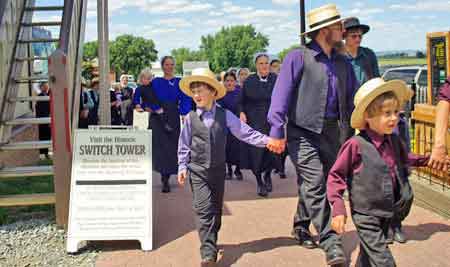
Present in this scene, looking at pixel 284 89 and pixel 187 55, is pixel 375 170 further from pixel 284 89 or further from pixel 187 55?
pixel 187 55

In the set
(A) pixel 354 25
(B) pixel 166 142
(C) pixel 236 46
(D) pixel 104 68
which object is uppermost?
(C) pixel 236 46

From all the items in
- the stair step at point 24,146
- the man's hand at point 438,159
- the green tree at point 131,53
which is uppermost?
the green tree at point 131,53

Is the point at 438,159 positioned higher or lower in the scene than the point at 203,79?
lower

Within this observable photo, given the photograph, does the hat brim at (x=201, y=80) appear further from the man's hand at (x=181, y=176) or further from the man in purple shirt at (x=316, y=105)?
the man's hand at (x=181, y=176)

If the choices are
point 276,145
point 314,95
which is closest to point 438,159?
point 314,95

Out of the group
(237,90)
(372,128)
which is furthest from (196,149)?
(237,90)

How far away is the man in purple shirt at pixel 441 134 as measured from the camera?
3425 mm

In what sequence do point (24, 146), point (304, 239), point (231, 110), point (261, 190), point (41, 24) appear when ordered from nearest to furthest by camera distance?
point (304, 239)
point (24, 146)
point (261, 190)
point (41, 24)
point (231, 110)

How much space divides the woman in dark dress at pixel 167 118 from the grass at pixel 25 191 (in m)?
1.55

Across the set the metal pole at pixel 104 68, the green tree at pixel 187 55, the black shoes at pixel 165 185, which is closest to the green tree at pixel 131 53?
the green tree at pixel 187 55

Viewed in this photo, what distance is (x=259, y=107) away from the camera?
24.9 ft

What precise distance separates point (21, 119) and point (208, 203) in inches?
111


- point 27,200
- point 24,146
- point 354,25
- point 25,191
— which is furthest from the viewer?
point 25,191

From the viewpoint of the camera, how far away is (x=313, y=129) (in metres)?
4.32
